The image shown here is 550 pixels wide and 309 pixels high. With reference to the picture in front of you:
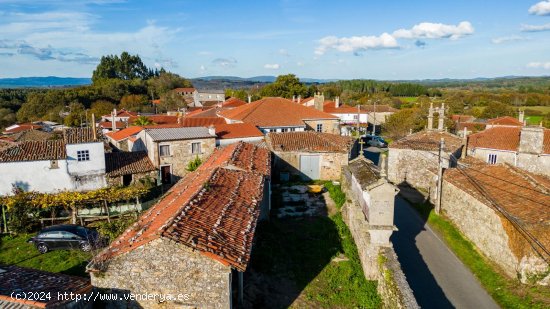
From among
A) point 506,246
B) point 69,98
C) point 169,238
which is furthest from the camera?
point 69,98

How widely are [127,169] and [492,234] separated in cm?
2375

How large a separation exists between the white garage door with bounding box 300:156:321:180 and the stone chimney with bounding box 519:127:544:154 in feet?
54.7

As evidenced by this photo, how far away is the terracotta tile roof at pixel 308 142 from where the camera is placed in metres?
28.0

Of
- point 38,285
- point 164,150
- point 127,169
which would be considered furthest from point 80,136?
point 38,285

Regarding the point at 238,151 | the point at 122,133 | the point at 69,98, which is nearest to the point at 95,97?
the point at 69,98

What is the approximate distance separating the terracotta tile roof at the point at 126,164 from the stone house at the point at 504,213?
21.1 meters

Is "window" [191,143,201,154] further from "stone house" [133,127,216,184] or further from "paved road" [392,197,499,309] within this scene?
"paved road" [392,197,499,309]

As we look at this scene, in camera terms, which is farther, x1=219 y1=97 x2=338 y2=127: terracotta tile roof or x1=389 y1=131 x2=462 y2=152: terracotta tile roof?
x1=219 y1=97 x2=338 y2=127: terracotta tile roof

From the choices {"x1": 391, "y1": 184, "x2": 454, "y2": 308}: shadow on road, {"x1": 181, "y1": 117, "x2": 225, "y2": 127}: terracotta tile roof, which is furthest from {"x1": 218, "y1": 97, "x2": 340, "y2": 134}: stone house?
{"x1": 391, "y1": 184, "x2": 454, "y2": 308}: shadow on road

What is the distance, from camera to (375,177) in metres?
15.3

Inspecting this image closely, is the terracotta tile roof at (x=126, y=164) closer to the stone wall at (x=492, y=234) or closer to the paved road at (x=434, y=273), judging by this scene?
the paved road at (x=434, y=273)

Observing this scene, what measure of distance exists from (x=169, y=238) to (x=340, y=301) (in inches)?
256

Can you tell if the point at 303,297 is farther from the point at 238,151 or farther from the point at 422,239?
the point at 238,151

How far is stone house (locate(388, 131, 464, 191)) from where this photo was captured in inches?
1105
